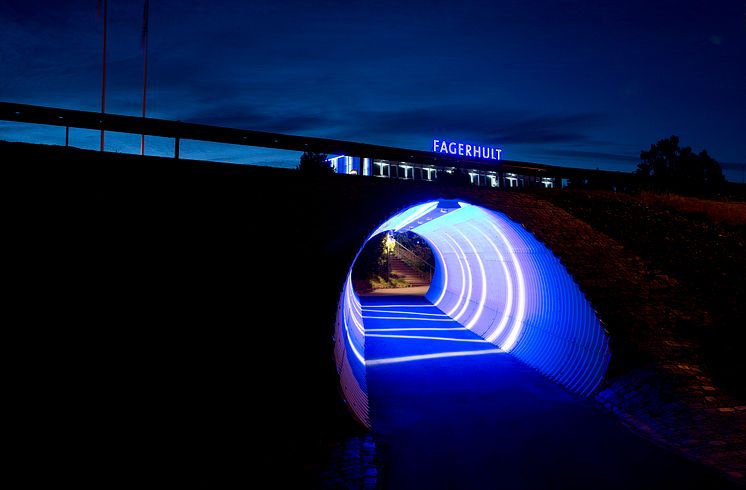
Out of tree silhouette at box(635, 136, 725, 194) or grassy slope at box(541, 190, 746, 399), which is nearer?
grassy slope at box(541, 190, 746, 399)

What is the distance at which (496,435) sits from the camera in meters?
7.62

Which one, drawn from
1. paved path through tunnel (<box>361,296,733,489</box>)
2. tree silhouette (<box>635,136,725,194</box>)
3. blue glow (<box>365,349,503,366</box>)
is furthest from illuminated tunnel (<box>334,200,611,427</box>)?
tree silhouette (<box>635,136,725,194</box>)

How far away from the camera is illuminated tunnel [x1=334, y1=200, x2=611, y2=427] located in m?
9.96

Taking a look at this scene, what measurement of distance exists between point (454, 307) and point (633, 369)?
42.6ft

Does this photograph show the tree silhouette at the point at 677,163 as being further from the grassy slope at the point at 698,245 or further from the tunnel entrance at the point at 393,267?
the grassy slope at the point at 698,245

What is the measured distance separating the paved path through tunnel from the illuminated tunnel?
504 millimetres

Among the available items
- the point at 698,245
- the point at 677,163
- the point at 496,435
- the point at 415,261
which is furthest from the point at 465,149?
the point at 496,435

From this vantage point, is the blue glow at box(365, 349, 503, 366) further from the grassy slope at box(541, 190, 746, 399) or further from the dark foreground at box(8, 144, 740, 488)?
the grassy slope at box(541, 190, 746, 399)

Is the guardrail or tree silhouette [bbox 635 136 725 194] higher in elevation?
tree silhouette [bbox 635 136 725 194]

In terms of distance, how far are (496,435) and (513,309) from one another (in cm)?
762

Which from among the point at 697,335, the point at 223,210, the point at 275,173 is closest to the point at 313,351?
the point at 223,210

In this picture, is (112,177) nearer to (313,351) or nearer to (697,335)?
(313,351)

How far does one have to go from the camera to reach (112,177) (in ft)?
28.7

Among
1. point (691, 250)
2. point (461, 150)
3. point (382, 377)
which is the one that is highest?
point (461, 150)
